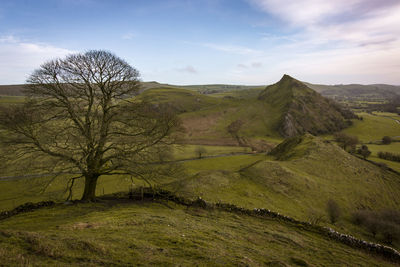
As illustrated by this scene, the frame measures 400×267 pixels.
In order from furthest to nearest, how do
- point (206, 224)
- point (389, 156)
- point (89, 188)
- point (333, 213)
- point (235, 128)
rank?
point (235, 128)
point (389, 156)
point (333, 213)
point (89, 188)
point (206, 224)

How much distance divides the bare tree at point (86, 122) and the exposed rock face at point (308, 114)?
473 feet

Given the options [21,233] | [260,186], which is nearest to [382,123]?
[260,186]

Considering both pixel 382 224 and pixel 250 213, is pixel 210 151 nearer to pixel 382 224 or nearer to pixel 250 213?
pixel 382 224

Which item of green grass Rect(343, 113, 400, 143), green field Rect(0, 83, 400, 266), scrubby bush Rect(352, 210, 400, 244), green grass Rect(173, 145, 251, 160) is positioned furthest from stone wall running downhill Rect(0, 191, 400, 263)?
green grass Rect(343, 113, 400, 143)

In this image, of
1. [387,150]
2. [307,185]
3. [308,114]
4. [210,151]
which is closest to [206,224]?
[307,185]

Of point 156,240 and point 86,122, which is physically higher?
point 86,122

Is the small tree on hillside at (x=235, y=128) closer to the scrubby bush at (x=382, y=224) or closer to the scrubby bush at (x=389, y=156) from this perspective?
the scrubby bush at (x=389, y=156)

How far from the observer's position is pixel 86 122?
20.4m

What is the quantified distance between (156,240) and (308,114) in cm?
18288

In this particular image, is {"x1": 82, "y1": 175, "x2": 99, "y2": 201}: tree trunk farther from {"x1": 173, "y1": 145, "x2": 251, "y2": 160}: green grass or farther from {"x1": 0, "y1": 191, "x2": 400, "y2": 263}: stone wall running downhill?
{"x1": 173, "y1": 145, "x2": 251, "y2": 160}: green grass

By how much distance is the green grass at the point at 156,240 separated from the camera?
962cm

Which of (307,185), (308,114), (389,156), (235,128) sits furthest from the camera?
(308,114)

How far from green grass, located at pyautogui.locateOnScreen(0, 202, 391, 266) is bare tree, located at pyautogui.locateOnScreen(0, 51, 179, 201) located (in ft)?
14.5

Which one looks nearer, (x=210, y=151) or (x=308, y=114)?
(x=210, y=151)
